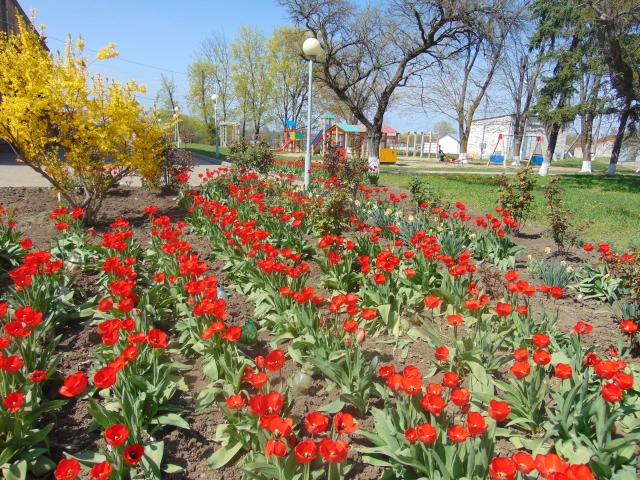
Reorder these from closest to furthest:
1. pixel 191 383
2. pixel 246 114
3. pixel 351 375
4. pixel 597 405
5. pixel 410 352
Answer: pixel 597 405 → pixel 351 375 → pixel 191 383 → pixel 410 352 → pixel 246 114

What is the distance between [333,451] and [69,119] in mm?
6509

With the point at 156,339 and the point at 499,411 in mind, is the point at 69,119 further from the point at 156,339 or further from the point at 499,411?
the point at 499,411

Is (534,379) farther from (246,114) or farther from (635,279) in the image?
(246,114)

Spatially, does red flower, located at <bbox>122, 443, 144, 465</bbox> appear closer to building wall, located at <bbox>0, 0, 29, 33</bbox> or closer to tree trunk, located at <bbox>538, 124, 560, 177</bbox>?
building wall, located at <bbox>0, 0, 29, 33</bbox>

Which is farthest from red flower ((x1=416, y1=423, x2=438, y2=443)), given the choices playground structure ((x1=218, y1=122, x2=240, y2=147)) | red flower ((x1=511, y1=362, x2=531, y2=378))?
playground structure ((x1=218, y1=122, x2=240, y2=147))

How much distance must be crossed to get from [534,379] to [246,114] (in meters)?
42.2

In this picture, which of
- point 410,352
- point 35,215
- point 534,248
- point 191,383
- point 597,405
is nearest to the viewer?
point 597,405

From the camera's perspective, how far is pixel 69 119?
6230 millimetres

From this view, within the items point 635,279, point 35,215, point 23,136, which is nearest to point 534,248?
point 635,279

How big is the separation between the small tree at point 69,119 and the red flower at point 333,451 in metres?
6.01

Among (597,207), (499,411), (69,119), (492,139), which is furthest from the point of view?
(492,139)

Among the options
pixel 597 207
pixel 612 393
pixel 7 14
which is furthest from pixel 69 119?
pixel 7 14

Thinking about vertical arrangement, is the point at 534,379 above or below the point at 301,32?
below

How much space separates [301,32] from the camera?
1766cm
